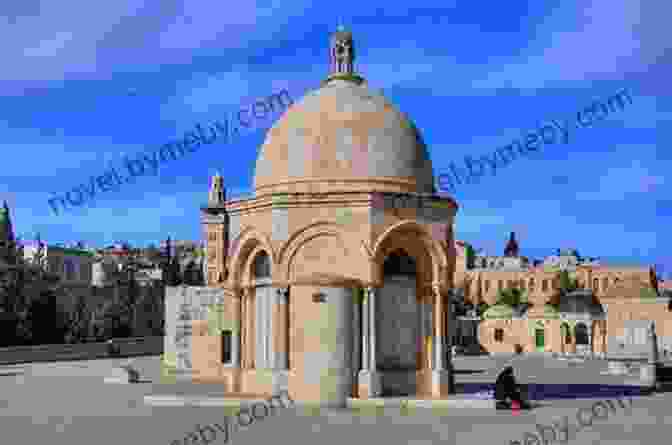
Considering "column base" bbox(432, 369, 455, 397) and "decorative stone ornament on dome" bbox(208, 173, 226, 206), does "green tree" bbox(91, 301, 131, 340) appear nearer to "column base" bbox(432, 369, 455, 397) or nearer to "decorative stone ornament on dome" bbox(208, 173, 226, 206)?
"decorative stone ornament on dome" bbox(208, 173, 226, 206)

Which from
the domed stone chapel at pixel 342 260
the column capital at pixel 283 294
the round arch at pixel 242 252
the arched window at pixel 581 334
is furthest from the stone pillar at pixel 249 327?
the arched window at pixel 581 334

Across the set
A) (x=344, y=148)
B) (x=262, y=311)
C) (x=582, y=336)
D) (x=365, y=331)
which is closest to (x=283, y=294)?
(x=262, y=311)

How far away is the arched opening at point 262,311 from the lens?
77.1 ft

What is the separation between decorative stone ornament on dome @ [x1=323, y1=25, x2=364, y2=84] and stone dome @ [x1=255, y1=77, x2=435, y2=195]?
3.43ft

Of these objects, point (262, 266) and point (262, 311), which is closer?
point (262, 311)

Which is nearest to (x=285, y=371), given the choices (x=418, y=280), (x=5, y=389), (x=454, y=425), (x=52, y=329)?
(x=418, y=280)

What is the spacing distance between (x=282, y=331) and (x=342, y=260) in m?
2.37

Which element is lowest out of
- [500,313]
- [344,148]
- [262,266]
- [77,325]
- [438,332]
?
[438,332]

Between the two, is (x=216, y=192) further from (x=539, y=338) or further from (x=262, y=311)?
(x=539, y=338)

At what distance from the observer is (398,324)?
23.0 m

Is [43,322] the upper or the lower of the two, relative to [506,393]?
upper

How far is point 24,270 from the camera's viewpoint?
5706 cm

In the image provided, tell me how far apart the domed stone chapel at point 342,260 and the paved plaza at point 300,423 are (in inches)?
72.9

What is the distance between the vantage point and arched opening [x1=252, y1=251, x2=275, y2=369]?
23500 millimetres
